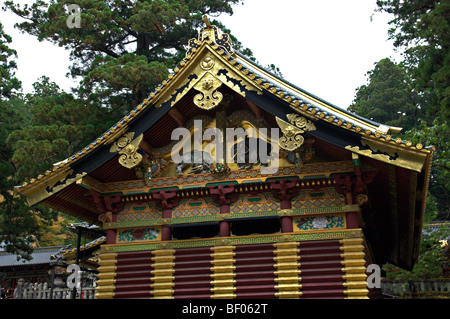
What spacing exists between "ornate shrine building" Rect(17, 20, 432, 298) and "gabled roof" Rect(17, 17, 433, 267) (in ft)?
0.11

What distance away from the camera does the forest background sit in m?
22.2

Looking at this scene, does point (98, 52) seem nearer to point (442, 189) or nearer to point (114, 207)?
point (114, 207)

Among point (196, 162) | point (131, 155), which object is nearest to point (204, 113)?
point (196, 162)

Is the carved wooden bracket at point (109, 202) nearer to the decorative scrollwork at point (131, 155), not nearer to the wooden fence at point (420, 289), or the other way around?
the decorative scrollwork at point (131, 155)

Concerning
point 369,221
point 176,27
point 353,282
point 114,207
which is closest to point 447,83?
point 369,221

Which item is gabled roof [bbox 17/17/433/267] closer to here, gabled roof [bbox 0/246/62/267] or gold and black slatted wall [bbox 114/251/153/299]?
gold and black slatted wall [bbox 114/251/153/299]

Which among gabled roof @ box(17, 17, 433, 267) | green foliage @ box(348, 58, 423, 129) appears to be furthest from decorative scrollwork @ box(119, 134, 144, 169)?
green foliage @ box(348, 58, 423, 129)

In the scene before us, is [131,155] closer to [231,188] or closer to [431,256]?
[231,188]

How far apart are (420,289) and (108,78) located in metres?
21.5

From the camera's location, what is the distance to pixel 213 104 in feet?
41.8

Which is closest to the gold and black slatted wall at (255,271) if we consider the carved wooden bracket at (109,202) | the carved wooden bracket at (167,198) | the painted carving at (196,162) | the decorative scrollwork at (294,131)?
the carved wooden bracket at (167,198)

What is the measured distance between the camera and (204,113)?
1385cm

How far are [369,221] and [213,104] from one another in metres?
6.61

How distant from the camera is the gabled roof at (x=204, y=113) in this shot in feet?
38.2
